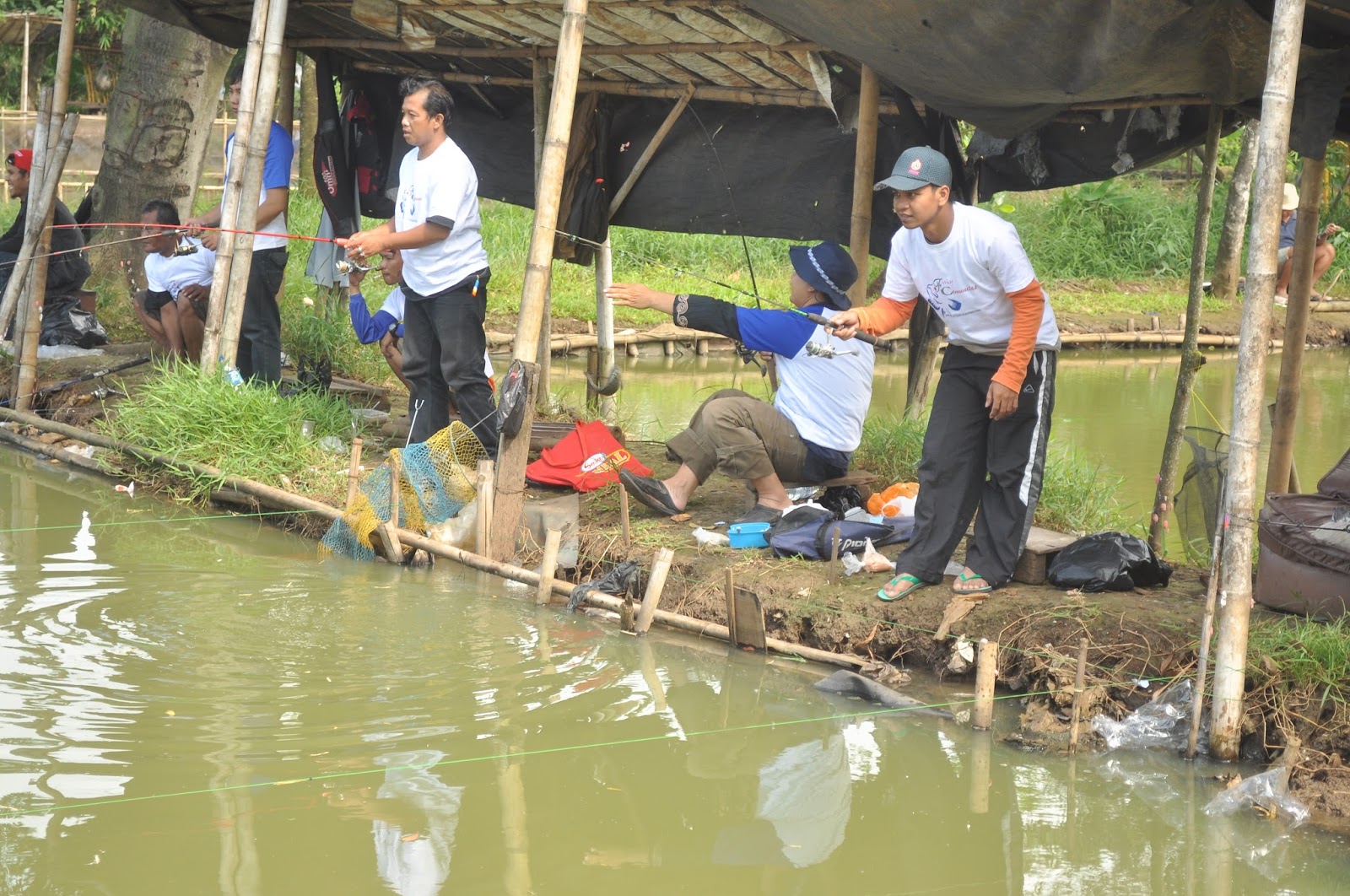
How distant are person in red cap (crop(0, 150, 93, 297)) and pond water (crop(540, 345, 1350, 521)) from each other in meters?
3.68

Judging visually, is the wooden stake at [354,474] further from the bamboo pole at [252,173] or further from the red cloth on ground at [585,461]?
the bamboo pole at [252,173]

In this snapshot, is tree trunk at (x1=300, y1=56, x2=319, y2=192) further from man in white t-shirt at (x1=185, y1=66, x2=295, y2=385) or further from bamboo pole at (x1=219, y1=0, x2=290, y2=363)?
bamboo pole at (x1=219, y1=0, x2=290, y2=363)

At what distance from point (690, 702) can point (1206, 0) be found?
278 centimetres

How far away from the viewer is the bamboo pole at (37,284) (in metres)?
8.21

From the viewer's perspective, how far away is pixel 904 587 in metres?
5.05

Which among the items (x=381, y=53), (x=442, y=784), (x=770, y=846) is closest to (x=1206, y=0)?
(x=770, y=846)

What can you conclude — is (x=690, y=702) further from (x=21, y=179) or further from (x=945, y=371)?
(x=21, y=179)

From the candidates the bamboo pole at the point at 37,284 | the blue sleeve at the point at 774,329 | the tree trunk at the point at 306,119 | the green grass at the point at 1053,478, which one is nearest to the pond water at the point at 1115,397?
the green grass at the point at 1053,478

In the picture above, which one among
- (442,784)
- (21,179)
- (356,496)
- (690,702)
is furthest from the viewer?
(21,179)

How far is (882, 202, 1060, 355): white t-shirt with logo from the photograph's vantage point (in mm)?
4703

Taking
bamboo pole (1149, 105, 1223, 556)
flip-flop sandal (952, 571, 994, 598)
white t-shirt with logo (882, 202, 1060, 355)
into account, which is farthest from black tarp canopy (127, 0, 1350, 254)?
flip-flop sandal (952, 571, 994, 598)

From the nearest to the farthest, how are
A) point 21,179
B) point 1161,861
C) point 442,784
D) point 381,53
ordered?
point 1161,861 < point 442,784 < point 381,53 < point 21,179

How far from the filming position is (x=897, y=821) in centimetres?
379

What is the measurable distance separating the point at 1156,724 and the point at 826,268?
7.66 feet
